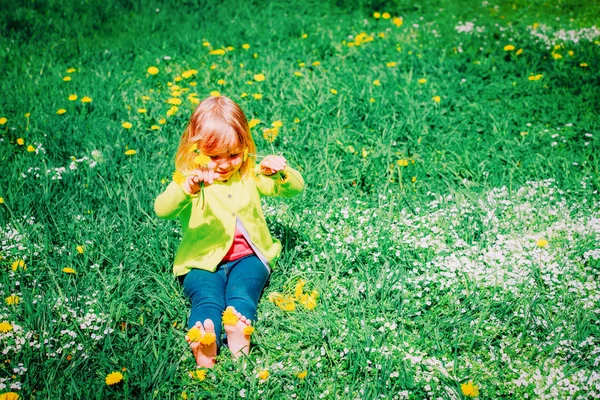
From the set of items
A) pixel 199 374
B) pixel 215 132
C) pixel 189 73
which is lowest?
pixel 199 374

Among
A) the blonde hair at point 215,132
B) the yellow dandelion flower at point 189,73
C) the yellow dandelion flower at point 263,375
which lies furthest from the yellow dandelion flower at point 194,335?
the yellow dandelion flower at point 189,73

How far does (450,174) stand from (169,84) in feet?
7.63

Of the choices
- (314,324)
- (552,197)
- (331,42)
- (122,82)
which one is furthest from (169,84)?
(552,197)

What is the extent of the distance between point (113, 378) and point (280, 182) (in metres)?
1.04

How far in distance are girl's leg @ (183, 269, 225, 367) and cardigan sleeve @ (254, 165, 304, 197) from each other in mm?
445

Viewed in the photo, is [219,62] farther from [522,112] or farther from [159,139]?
[522,112]

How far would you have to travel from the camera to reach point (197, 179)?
207 centimetres

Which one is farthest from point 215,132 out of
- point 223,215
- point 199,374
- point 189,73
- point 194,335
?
point 189,73

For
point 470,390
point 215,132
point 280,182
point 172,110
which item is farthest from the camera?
point 172,110

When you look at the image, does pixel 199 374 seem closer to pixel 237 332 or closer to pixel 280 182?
pixel 237 332

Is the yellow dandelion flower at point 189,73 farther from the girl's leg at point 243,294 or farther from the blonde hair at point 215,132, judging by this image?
the girl's leg at point 243,294

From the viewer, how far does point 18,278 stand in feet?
7.61

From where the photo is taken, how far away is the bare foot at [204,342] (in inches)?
76.6

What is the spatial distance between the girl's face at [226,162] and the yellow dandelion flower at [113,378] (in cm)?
88
